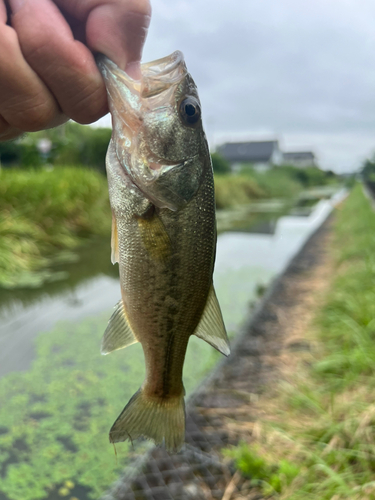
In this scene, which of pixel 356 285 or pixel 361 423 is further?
pixel 356 285

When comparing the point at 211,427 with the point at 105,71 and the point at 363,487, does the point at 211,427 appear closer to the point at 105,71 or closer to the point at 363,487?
the point at 363,487

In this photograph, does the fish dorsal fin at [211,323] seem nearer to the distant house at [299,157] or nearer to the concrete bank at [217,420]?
the concrete bank at [217,420]

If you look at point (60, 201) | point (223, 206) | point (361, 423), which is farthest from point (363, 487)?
point (223, 206)

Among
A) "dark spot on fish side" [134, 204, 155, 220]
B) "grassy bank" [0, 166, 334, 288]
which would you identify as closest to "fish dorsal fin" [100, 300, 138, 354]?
"dark spot on fish side" [134, 204, 155, 220]

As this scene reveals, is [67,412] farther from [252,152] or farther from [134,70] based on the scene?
[252,152]

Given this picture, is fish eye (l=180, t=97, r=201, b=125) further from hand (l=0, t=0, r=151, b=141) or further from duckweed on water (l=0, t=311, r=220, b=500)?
duckweed on water (l=0, t=311, r=220, b=500)

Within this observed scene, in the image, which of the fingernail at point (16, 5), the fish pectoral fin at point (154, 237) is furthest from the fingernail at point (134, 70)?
the fish pectoral fin at point (154, 237)

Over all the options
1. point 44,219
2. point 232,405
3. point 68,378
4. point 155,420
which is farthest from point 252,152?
point 155,420
